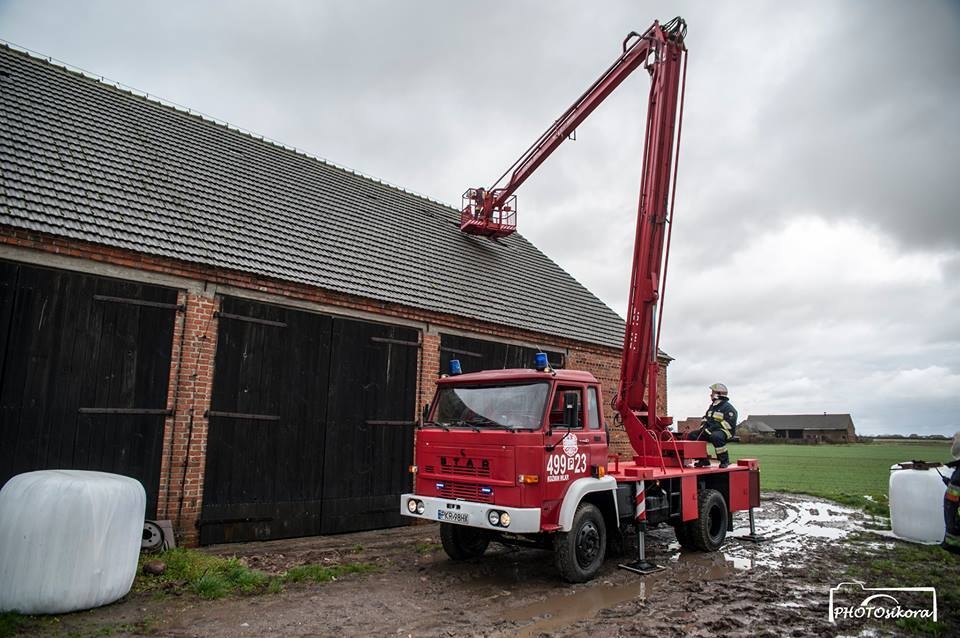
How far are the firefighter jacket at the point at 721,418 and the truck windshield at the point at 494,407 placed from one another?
408cm

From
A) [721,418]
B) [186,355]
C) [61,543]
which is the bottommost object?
[61,543]

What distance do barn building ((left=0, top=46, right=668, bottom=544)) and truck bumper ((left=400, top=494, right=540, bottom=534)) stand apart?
10.4 feet

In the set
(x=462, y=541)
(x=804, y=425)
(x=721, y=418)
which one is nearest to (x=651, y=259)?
(x=721, y=418)

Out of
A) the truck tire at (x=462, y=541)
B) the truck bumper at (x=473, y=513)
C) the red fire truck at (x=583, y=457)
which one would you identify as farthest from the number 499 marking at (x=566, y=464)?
the truck tire at (x=462, y=541)

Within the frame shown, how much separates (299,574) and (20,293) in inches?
195

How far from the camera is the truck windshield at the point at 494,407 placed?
284 inches

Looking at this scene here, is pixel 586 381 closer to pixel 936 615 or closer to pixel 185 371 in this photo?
pixel 936 615

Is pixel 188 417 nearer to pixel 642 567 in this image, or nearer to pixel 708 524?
pixel 642 567

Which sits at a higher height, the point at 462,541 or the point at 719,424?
the point at 719,424

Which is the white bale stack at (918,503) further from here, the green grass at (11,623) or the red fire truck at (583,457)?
the green grass at (11,623)

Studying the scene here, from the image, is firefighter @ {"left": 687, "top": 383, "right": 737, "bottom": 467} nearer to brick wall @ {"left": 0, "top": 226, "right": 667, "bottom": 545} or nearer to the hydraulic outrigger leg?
the hydraulic outrigger leg

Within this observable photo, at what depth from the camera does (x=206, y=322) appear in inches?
359

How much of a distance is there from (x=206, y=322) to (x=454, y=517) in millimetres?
4824

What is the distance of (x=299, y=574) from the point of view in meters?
7.11
